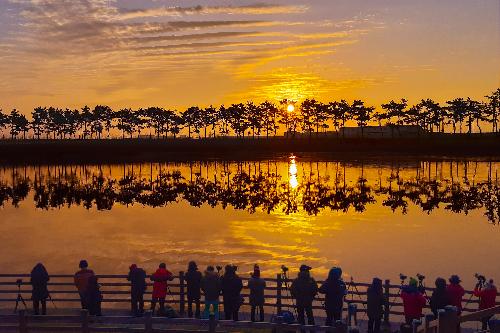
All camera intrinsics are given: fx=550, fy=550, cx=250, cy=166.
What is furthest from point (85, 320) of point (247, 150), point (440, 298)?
point (247, 150)

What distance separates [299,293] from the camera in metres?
16.2

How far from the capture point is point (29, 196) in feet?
213

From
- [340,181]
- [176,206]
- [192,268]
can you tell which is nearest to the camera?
[192,268]

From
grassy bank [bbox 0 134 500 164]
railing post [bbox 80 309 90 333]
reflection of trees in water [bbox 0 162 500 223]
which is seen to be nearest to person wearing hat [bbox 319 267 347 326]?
railing post [bbox 80 309 90 333]

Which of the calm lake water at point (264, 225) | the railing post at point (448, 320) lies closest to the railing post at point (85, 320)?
the railing post at point (448, 320)

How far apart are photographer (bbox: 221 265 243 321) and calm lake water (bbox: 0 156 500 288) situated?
439 inches

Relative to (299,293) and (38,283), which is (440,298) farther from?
(38,283)

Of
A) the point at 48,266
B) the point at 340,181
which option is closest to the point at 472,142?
the point at 340,181

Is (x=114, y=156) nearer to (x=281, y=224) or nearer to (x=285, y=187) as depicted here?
(x=285, y=187)

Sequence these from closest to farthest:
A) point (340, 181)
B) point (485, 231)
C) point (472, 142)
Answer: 1. point (485, 231)
2. point (340, 181)
3. point (472, 142)

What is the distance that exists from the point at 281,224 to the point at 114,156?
12253 centimetres

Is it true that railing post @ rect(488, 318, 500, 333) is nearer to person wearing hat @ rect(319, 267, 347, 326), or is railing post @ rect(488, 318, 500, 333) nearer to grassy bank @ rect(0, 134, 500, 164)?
person wearing hat @ rect(319, 267, 347, 326)

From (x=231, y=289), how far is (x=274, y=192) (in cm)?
4944

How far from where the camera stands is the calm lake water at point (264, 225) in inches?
1222
